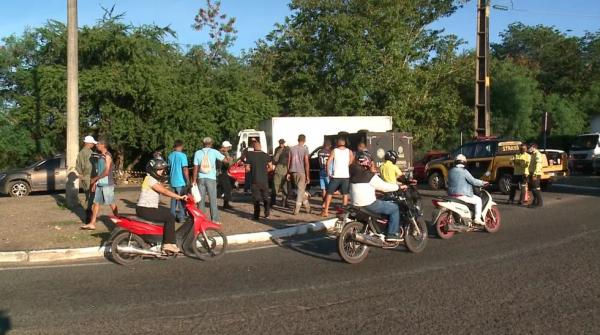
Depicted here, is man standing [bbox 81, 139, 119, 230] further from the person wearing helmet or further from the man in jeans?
the person wearing helmet

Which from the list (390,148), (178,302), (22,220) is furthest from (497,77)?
(178,302)

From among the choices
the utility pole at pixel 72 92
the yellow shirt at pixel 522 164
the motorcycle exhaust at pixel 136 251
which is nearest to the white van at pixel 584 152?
the yellow shirt at pixel 522 164

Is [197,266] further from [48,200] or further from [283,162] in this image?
[48,200]

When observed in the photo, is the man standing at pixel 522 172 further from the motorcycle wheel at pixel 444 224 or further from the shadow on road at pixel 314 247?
the shadow on road at pixel 314 247

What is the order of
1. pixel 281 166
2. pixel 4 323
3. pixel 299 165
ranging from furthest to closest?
pixel 281 166
pixel 299 165
pixel 4 323

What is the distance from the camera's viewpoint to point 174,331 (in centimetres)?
543

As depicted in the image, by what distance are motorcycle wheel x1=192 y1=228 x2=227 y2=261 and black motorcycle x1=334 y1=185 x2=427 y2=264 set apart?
6.13ft

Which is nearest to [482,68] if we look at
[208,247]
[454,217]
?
[454,217]

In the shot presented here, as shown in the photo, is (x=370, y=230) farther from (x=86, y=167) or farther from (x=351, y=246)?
(x=86, y=167)

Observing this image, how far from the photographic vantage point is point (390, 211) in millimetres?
8836

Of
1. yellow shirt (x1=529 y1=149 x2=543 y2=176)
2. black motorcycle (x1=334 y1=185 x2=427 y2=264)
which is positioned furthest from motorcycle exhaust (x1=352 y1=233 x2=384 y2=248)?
yellow shirt (x1=529 y1=149 x2=543 y2=176)

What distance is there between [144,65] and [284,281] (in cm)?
2151

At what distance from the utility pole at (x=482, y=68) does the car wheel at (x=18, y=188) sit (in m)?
19.2

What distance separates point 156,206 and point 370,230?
126 inches
